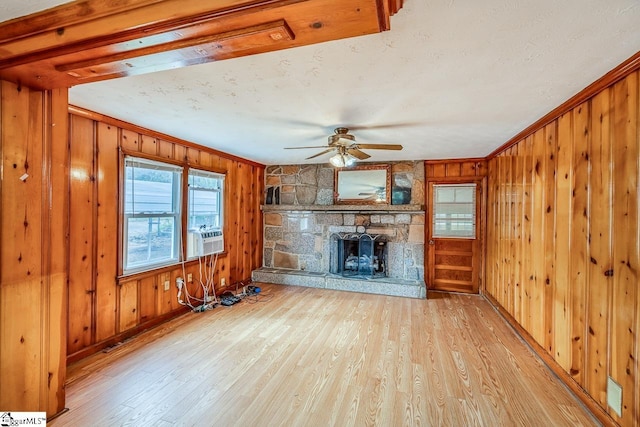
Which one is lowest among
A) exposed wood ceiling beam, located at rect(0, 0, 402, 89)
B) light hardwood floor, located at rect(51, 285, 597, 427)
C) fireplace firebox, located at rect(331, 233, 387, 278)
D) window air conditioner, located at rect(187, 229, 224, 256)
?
light hardwood floor, located at rect(51, 285, 597, 427)

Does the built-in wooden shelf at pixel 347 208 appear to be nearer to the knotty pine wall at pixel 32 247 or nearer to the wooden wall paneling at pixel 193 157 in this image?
the wooden wall paneling at pixel 193 157

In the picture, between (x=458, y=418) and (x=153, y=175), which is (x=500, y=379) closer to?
(x=458, y=418)

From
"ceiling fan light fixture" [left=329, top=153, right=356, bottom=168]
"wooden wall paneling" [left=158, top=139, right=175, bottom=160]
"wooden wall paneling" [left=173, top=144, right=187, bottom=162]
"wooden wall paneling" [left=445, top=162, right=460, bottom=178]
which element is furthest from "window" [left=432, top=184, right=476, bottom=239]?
"wooden wall paneling" [left=158, top=139, right=175, bottom=160]

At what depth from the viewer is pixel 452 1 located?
109 centimetres

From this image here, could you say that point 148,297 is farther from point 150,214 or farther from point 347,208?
point 347,208

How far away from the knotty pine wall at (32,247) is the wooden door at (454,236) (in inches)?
180

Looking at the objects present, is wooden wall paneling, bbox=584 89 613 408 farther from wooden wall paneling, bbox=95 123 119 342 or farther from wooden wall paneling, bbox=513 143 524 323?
wooden wall paneling, bbox=95 123 119 342

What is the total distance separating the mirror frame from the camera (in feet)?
15.7

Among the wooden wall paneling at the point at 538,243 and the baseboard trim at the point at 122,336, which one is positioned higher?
the wooden wall paneling at the point at 538,243

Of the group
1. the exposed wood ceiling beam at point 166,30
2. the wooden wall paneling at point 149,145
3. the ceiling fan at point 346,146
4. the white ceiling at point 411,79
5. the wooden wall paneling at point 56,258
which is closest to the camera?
the exposed wood ceiling beam at point 166,30

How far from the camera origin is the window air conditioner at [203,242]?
369 centimetres

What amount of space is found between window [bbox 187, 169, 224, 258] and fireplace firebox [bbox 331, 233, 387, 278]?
80.4 inches

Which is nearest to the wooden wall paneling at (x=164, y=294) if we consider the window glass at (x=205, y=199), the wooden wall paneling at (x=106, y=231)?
the wooden wall paneling at (x=106, y=231)

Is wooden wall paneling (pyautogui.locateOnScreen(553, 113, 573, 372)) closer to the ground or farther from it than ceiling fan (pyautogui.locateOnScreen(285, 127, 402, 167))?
closer to the ground
